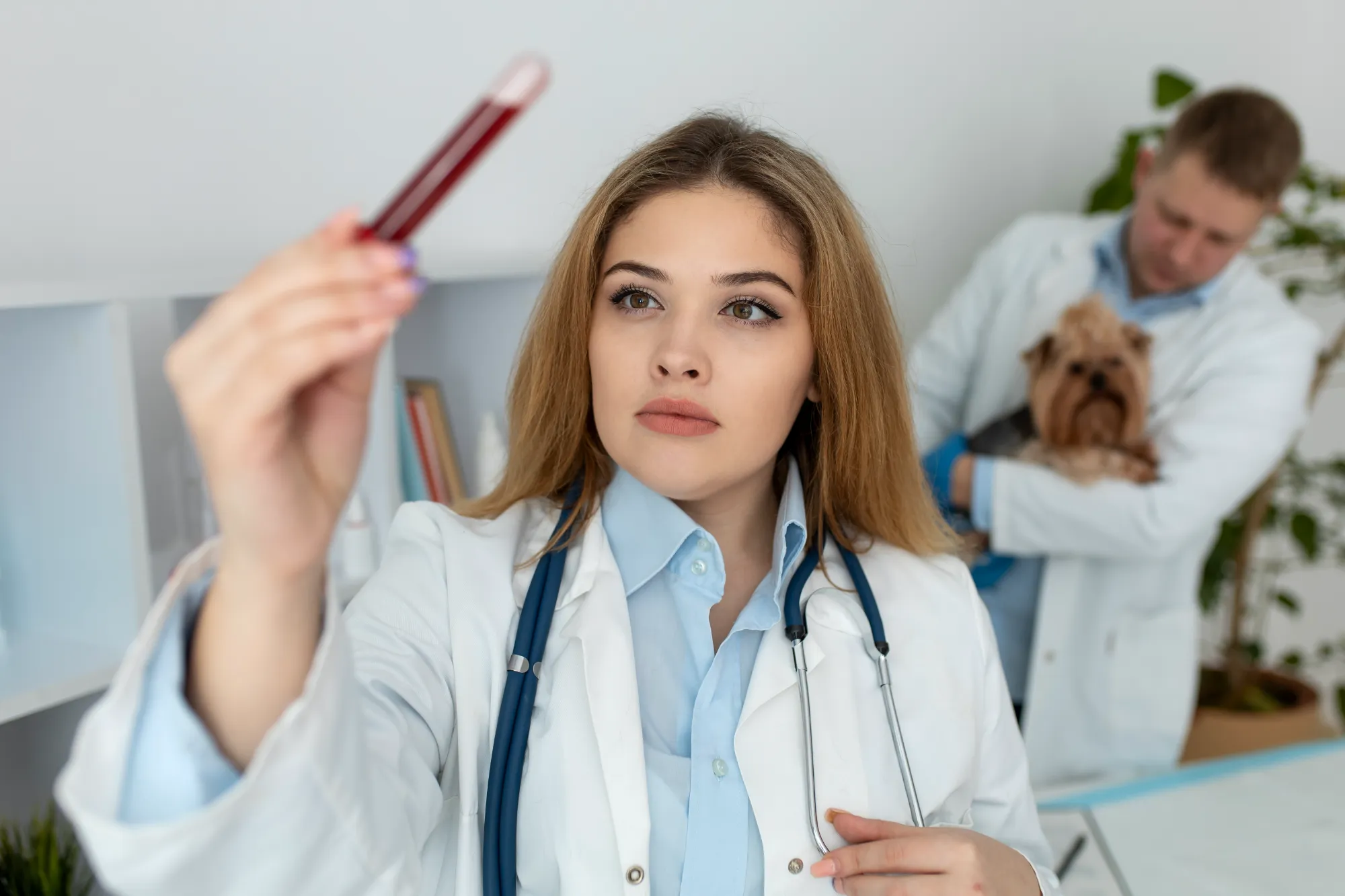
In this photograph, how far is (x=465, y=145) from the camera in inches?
23.0

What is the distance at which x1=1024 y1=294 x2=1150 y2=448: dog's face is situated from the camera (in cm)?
215

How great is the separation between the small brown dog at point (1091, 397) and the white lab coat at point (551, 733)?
0.84m

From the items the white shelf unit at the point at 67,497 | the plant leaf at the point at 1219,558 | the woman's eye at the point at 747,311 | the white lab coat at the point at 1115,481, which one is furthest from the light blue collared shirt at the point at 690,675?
the plant leaf at the point at 1219,558

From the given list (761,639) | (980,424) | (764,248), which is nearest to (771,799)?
(761,639)

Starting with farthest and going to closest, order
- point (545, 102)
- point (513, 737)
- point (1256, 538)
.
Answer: point (1256, 538) → point (545, 102) → point (513, 737)

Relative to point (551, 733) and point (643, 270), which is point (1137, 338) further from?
point (551, 733)

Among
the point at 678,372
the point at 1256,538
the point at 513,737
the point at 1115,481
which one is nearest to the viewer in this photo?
the point at 513,737

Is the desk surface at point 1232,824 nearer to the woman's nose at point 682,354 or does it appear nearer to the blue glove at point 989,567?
the blue glove at point 989,567

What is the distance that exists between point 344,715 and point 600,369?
0.57 meters

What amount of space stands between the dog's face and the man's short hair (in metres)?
0.40

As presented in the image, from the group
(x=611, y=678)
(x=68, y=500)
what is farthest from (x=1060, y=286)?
(x=68, y=500)

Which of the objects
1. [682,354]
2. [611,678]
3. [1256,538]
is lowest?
[1256,538]

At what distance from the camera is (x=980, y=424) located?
8.63 ft

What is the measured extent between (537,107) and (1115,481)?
144 cm
